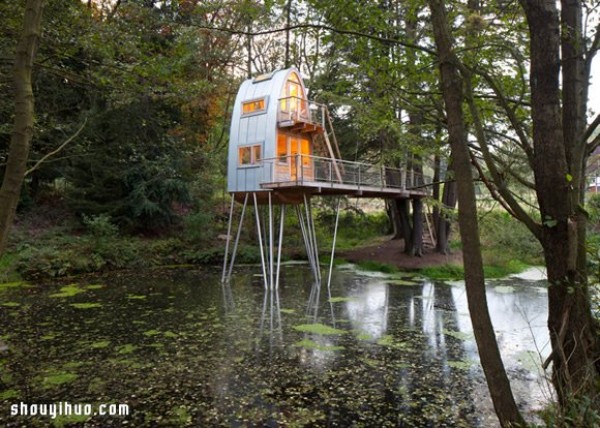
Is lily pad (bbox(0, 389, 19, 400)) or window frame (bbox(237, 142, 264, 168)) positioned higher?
window frame (bbox(237, 142, 264, 168))

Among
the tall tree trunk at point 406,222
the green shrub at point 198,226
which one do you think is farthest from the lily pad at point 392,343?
the green shrub at point 198,226

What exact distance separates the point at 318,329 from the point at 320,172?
546cm

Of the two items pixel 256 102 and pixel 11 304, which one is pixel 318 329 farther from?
pixel 256 102

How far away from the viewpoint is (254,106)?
480 inches

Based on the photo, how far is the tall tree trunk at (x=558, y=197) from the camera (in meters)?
2.73

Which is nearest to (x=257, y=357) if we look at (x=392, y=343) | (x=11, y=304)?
(x=392, y=343)

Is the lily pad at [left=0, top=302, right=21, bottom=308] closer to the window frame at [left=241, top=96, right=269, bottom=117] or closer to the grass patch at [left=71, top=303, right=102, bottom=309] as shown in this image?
the grass patch at [left=71, top=303, right=102, bottom=309]

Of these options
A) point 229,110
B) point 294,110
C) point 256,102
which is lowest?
point 294,110

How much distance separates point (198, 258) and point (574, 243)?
14145 mm

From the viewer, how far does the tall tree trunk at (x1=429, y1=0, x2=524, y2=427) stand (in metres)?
2.65

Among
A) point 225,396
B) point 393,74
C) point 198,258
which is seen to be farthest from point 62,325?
point 198,258

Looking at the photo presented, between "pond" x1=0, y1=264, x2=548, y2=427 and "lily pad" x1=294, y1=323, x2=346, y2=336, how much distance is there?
34 millimetres

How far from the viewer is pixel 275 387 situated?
4676 mm

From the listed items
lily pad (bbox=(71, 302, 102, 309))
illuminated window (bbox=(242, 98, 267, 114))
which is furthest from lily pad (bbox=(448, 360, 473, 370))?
illuminated window (bbox=(242, 98, 267, 114))
